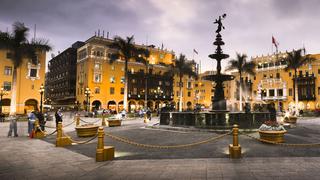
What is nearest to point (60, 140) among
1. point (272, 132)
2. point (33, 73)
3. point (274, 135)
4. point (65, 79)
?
point (272, 132)

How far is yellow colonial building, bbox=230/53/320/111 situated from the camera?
2249 inches

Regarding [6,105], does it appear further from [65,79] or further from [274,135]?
[274,135]

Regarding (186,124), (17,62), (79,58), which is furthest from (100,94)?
(186,124)

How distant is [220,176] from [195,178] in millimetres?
694

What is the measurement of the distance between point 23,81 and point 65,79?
2076 cm

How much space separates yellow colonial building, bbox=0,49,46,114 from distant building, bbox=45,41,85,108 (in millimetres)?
14784

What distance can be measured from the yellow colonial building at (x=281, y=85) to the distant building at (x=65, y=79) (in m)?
49.1

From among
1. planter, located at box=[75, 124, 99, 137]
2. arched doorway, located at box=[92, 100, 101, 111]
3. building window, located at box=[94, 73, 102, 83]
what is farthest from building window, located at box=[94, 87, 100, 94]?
planter, located at box=[75, 124, 99, 137]

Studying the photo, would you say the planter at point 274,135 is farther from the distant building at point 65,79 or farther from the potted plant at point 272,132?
the distant building at point 65,79

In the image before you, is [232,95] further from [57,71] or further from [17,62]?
[17,62]

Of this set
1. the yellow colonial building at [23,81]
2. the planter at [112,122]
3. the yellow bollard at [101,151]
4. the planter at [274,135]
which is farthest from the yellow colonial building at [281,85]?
the yellow bollard at [101,151]

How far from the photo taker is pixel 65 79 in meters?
67.3

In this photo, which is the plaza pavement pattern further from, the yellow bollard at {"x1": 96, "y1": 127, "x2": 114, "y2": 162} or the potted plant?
the potted plant

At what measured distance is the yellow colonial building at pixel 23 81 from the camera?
44781mm
